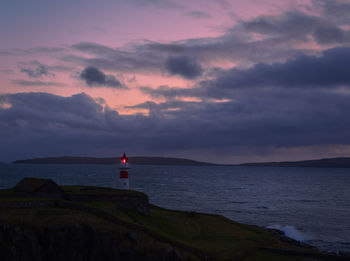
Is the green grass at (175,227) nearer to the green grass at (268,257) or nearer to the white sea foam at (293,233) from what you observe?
the green grass at (268,257)

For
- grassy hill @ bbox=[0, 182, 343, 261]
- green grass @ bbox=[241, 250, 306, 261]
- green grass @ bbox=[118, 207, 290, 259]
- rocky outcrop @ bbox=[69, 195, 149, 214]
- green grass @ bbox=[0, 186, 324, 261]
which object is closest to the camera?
grassy hill @ bbox=[0, 182, 343, 261]

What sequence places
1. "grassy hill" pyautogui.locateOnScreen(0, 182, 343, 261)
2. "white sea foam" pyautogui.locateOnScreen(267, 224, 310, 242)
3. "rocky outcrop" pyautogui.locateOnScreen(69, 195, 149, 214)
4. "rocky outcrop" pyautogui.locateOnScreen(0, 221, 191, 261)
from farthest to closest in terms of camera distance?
"white sea foam" pyautogui.locateOnScreen(267, 224, 310, 242)
"rocky outcrop" pyautogui.locateOnScreen(69, 195, 149, 214)
"grassy hill" pyautogui.locateOnScreen(0, 182, 343, 261)
"rocky outcrop" pyautogui.locateOnScreen(0, 221, 191, 261)

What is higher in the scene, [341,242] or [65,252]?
[65,252]

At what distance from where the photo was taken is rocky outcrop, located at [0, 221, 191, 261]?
2619 centimetres

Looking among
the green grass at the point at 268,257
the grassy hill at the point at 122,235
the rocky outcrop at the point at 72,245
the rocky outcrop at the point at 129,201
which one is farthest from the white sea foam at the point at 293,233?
the rocky outcrop at the point at 72,245

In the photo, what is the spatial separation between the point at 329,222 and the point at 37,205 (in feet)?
173

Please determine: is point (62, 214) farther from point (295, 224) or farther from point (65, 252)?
point (295, 224)

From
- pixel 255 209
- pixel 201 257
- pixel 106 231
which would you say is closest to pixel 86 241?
pixel 106 231

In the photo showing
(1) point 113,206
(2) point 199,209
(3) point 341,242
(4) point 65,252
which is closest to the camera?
(4) point 65,252

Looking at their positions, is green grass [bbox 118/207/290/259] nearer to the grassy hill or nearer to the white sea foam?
the grassy hill

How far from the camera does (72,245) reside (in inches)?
1046

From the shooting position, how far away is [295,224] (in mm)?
60219

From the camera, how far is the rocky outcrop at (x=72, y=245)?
26.2 metres

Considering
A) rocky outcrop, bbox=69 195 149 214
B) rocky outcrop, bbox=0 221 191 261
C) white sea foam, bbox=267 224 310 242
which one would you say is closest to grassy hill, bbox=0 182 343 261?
rocky outcrop, bbox=0 221 191 261
